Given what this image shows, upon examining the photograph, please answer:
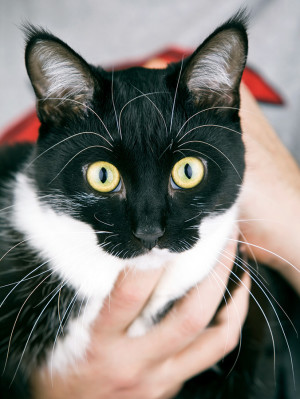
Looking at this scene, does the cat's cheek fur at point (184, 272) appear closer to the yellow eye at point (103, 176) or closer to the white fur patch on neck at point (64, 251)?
the white fur patch on neck at point (64, 251)

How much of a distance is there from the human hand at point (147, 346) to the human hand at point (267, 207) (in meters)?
0.15

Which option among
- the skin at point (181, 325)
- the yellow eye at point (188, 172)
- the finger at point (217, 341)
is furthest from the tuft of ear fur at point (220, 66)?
the finger at point (217, 341)

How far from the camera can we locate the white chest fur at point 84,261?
80 cm

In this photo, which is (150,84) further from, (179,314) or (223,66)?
(179,314)

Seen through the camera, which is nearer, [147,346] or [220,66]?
[220,66]

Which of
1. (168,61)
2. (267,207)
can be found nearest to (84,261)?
(267,207)

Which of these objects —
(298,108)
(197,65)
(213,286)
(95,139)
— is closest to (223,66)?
(197,65)

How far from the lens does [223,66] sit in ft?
2.31

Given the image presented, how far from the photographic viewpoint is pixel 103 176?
682 mm

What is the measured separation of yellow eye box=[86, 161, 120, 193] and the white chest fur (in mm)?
112

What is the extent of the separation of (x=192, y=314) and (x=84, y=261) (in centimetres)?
28

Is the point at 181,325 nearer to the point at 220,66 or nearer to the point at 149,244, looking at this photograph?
the point at 149,244

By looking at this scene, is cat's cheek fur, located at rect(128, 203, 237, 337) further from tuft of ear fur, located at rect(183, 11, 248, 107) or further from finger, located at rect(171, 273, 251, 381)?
Result: tuft of ear fur, located at rect(183, 11, 248, 107)

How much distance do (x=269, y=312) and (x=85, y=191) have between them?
62cm
